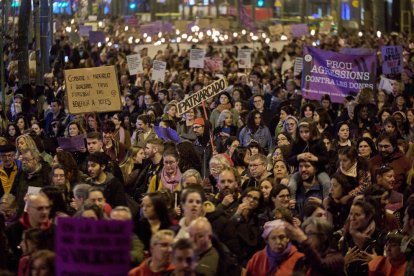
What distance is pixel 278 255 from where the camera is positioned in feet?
18.8

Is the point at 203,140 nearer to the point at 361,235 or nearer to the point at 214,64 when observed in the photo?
the point at 361,235

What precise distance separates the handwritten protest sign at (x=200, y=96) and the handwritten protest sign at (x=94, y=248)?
671cm

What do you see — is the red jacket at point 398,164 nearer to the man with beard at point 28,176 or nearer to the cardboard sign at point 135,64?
the man with beard at point 28,176

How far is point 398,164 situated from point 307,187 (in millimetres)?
1737

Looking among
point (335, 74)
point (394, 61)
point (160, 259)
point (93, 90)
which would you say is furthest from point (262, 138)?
point (394, 61)

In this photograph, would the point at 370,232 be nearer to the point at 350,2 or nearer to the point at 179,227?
the point at 179,227

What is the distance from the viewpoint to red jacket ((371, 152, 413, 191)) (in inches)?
358

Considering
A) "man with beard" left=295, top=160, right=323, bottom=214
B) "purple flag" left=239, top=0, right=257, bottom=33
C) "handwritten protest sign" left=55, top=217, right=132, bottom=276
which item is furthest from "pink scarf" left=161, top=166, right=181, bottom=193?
"purple flag" left=239, top=0, right=257, bottom=33

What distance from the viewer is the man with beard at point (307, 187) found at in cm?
794

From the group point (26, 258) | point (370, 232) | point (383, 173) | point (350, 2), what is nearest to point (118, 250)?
point (26, 258)

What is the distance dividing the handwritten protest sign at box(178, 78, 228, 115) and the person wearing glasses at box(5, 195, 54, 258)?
5.44 metres

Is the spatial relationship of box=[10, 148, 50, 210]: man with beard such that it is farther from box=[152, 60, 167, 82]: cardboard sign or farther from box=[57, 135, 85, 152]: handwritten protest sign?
box=[152, 60, 167, 82]: cardboard sign

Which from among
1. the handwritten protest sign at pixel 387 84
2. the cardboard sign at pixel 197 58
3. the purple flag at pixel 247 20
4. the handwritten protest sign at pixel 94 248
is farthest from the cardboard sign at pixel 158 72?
the purple flag at pixel 247 20

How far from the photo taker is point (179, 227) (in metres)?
6.35
